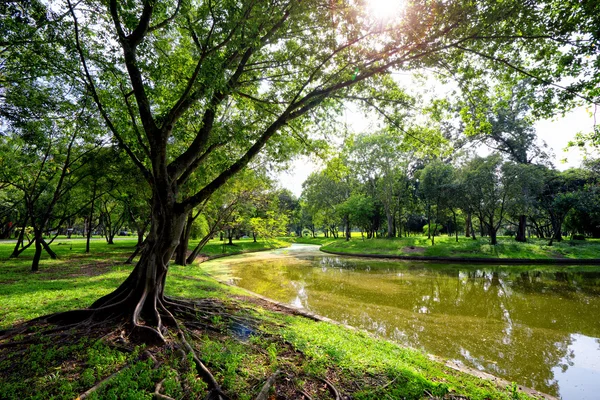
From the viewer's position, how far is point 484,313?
9.53 metres

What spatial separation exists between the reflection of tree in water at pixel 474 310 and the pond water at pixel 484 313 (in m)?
0.03

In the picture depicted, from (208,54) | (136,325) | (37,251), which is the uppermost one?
(208,54)

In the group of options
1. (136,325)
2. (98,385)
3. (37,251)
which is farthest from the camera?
(37,251)

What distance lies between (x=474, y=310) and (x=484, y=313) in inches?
15.5

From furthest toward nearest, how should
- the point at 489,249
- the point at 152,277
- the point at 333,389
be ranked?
1. the point at 489,249
2. the point at 152,277
3. the point at 333,389

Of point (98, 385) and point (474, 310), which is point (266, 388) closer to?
point (98, 385)

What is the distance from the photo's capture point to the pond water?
19.1 feet

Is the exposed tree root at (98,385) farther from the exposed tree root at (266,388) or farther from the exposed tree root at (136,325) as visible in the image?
the exposed tree root at (266,388)

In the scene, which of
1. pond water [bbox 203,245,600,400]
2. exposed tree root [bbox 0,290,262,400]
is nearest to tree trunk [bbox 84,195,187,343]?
exposed tree root [bbox 0,290,262,400]

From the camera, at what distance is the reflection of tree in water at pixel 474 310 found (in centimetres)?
629

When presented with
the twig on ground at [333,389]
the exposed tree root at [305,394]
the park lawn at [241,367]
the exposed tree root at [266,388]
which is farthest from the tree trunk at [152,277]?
the twig on ground at [333,389]

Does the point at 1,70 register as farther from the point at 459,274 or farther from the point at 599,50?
the point at 459,274

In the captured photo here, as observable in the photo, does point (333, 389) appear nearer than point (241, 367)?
Yes

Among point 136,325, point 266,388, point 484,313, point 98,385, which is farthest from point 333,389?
point 484,313
